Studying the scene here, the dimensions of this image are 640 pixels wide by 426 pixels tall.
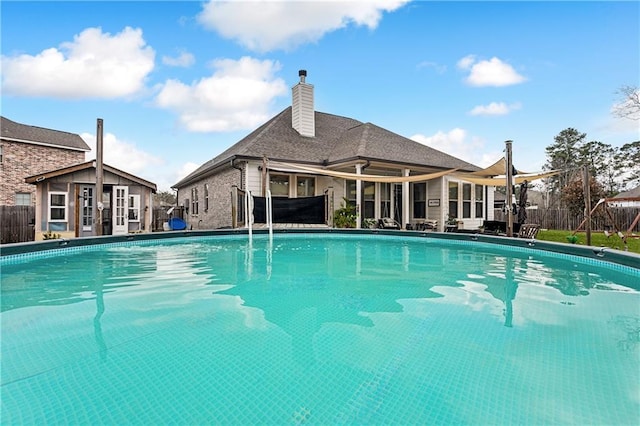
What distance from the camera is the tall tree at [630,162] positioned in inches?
1105

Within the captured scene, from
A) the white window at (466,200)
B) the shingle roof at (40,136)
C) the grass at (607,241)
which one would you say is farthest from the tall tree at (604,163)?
the shingle roof at (40,136)

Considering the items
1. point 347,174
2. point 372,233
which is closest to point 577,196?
point 372,233

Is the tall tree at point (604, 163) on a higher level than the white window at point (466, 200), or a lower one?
higher

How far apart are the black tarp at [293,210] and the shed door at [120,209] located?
4903mm

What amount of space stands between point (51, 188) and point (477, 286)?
12.9m

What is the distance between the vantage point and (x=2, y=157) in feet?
53.8

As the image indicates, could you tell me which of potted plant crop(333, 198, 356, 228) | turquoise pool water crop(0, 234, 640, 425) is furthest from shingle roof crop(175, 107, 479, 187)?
turquoise pool water crop(0, 234, 640, 425)

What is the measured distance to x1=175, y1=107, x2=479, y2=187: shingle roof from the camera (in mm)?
12669

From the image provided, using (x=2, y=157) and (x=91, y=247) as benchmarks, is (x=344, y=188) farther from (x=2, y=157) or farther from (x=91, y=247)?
(x=2, y=157)

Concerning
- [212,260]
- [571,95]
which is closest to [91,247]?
[212,260]

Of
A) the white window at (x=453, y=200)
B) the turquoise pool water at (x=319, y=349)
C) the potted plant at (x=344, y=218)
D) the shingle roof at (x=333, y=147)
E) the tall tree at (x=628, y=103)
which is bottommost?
the turquoise pool water at (x=319, y=349)

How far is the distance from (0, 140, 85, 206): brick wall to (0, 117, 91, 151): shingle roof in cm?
28

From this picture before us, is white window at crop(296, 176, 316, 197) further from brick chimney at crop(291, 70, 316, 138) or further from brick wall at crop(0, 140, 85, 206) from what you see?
brick wall at crop(0, 140, 85, 206)

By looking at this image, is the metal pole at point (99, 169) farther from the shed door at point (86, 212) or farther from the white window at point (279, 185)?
the white window at point (279, 185)
